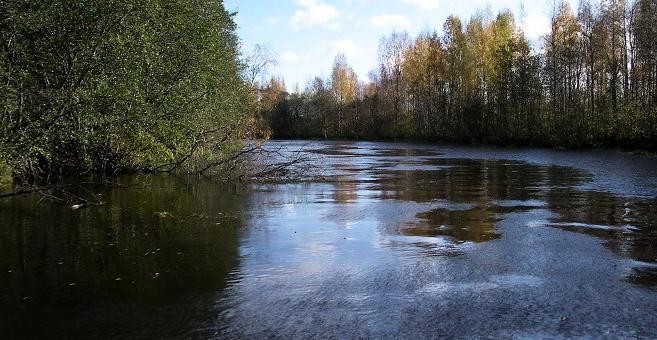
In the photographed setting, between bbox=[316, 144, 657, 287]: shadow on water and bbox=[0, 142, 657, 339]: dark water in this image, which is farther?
bbox=[316, 144, 657, 287]: shadow on water

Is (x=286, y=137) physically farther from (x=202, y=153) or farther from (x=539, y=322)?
(x=539, y=322)

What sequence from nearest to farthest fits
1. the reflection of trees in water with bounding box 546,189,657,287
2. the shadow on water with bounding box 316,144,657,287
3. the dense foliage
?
the reflection of trees in water with bounding box 546,189,657,287
the shadow on water with bounding box 316,144,657,287
the dense foliage

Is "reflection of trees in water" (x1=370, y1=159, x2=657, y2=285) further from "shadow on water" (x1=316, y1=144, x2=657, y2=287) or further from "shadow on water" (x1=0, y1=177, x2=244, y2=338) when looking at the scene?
"shadow on water" (x1=0, y1=177, x2=244, y2=338)

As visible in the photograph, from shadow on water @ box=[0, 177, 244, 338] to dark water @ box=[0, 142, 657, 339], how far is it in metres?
0.04

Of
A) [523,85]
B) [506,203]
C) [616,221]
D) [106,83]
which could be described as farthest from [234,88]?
[523,85]

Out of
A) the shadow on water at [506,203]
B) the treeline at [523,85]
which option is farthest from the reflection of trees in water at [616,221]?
the treeline at [523,85]

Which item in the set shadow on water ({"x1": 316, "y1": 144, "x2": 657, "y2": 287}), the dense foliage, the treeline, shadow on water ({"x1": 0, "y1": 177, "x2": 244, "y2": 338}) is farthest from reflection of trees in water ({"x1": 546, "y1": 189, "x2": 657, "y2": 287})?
the treeline

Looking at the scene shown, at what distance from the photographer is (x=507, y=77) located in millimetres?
68688

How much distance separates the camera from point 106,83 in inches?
649

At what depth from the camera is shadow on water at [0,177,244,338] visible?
7.48 m

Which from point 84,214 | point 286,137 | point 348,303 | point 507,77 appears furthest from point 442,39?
point 348,303

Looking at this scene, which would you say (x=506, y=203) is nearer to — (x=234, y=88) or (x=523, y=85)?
(x=234, y=88)

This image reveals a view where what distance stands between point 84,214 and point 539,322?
45.1 ft

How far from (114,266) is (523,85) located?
63060 millimetres
